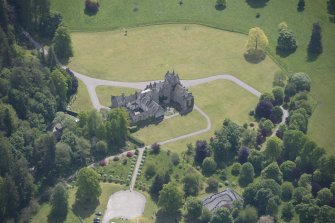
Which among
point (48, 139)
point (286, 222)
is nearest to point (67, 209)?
point (48, 139)

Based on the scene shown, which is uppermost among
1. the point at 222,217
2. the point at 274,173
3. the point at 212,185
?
the point at 274,173

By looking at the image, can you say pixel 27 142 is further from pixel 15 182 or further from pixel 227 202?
pixel 227 202

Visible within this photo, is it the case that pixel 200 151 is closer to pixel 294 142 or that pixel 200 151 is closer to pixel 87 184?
pixel 294 142

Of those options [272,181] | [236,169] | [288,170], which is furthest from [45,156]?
[288,170]

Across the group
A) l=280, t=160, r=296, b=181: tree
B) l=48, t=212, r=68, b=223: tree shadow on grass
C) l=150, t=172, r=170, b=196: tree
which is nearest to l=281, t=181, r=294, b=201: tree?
l=280, t=160, r=296, b=181: tree

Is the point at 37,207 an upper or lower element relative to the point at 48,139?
lower

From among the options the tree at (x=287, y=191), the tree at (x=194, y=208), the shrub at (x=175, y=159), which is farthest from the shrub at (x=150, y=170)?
the tree at (x=287, y=191)
